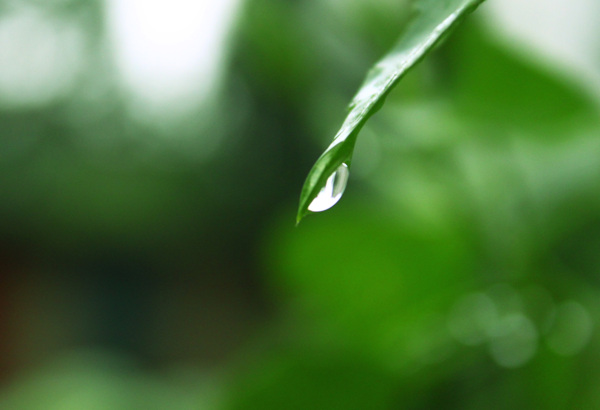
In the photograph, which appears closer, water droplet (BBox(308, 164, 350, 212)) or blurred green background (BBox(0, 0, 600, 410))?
water droplet (BBox(308, 164, 350, 212))

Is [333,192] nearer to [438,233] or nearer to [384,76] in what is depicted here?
[384,76]

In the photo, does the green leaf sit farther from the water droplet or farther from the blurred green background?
the blurred green background

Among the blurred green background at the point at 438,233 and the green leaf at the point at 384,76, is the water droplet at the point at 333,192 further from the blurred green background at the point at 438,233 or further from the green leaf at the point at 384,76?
the blurred green background at the point at 438,233

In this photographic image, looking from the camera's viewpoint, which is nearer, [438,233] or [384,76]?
[384,76]

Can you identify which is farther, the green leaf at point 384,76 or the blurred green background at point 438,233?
the blurred green background at point 438,233

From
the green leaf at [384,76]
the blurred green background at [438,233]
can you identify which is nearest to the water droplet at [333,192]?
the green leaf at [384,76]

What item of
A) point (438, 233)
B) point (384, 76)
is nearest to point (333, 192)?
point (384, 76)

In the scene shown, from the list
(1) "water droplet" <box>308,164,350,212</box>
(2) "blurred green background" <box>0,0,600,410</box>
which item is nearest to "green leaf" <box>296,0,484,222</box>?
(1) "water droplet" <box>308,164,350,212</box>

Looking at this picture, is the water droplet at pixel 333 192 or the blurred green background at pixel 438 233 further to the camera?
the blurred green background at pixel 438 233

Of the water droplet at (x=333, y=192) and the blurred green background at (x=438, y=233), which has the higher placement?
the blurred green background at (x=438, y=233)
